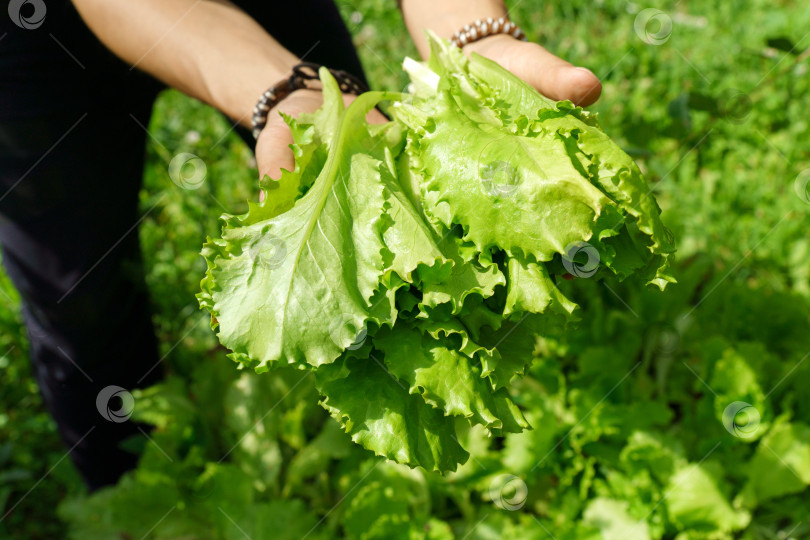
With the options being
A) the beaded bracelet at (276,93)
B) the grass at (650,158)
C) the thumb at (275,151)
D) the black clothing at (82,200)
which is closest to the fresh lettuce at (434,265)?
the thumb at (275,151)

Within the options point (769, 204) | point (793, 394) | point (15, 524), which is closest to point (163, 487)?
point (15, 524)

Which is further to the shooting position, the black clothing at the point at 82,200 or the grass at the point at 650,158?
the grass at the point at 650,158

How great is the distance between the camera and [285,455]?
2557 millimetres

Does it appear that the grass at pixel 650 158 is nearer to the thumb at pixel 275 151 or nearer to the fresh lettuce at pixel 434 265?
the fresh lettuce at pixel 434 265

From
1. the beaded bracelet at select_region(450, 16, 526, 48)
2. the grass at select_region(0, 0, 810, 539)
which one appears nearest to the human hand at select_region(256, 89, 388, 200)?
the beaded bracelet at select_region(450, 16, 526, 48)

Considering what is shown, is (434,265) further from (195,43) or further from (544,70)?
(195,43)

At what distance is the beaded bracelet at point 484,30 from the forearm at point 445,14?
74 mm

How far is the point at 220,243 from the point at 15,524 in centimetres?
213

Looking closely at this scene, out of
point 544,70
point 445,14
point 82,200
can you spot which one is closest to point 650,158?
point 445,14

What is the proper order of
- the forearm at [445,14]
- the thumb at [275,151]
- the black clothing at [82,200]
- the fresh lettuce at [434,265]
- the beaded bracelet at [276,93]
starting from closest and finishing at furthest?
the fresh lettuce at [434,265] < the thumb at [275,151] < the beaded bracelet at [276,93] < the black clothing at [82,200] < the forearm at [445,14]

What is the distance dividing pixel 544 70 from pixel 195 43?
1.00 meters

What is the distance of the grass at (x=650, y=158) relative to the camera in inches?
109

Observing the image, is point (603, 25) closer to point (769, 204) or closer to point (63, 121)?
point (769, 204)

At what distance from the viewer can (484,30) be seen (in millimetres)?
2027
